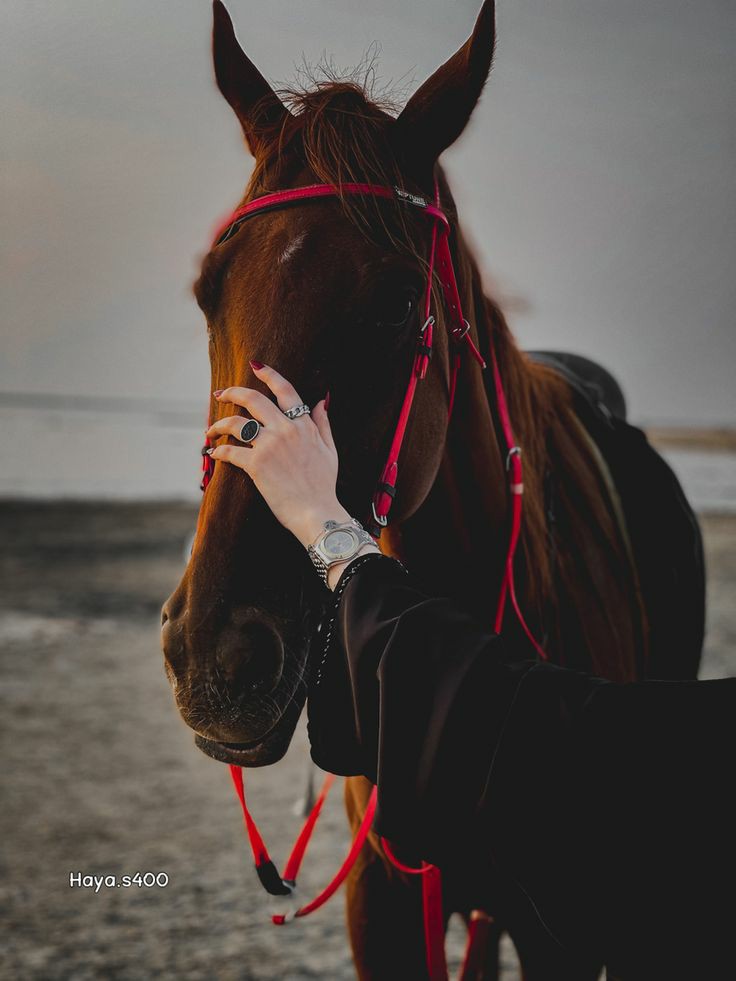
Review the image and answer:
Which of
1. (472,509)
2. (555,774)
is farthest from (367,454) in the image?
(555,774)

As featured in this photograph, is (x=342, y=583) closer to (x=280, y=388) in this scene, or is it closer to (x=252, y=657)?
(x=252, y=657)

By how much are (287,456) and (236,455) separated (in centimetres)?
9

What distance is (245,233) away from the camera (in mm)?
1527

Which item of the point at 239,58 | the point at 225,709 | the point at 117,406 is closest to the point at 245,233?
the point at 239,58

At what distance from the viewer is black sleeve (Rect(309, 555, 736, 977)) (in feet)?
2.93

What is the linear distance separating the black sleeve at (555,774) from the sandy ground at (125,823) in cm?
270

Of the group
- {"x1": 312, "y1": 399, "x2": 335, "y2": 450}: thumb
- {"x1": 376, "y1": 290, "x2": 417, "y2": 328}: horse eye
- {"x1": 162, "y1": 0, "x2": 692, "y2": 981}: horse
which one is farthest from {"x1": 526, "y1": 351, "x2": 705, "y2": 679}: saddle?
{"x1": 312, "y1": 399, "x2": 335, "y2": 450}: thumb

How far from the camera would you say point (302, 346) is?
4.54ft

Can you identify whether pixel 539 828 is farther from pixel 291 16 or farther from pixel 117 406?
pixel 117 406

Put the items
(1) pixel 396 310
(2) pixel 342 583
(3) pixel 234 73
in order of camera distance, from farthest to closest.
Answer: (3) pixel 234 73 < (1) pixel 396 310 < (2) pixel 342 583

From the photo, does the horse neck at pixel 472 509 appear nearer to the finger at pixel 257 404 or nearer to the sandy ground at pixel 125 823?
the finger at pixel 257 404

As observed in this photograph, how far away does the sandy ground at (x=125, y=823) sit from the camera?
3.32 meters

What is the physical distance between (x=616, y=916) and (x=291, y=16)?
7.36ft

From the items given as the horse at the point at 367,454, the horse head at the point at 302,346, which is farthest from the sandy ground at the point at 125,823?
the horse head at the point at 302,346
